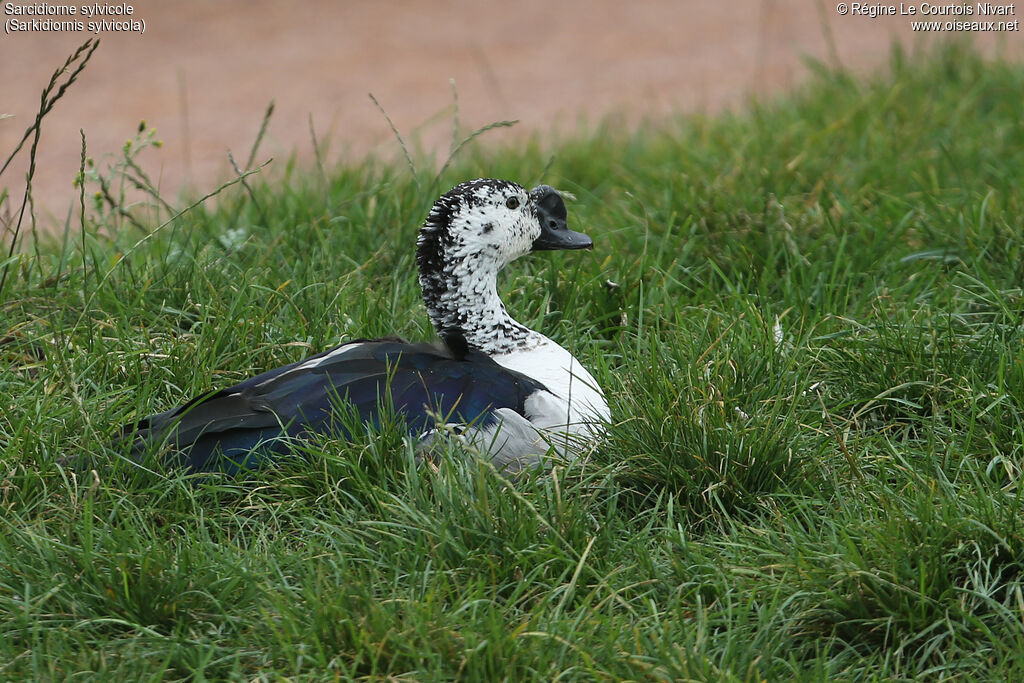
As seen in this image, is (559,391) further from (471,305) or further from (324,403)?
(324,403)

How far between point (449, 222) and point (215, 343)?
0.84 meters

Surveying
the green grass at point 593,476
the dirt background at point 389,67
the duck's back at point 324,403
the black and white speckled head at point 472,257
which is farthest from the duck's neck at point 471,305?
the dirt background at point 389,67

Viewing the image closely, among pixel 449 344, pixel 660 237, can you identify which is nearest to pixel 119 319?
pixel 449 344

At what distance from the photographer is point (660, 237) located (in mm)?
4629

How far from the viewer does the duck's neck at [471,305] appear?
3463mm

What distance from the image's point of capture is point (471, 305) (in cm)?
348

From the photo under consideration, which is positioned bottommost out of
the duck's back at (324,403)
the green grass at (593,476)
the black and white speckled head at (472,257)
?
the green grass at (593,476)

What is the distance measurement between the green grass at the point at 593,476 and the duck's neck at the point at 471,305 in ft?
1.12

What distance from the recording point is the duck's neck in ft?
11.4

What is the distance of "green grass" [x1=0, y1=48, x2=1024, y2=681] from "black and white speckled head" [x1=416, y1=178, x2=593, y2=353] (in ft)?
1.30

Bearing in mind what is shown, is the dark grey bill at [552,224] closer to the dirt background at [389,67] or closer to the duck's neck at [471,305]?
the duck's neck at [471,305]

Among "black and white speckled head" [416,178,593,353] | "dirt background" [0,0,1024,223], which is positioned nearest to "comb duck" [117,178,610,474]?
"black and white speckled head" [416,178,593,353]

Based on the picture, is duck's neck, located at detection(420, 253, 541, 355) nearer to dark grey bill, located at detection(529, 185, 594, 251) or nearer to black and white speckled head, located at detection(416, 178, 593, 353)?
black and white speckled head, located at detection(416, 178, 593, 353)

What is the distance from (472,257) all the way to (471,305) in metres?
0.13
